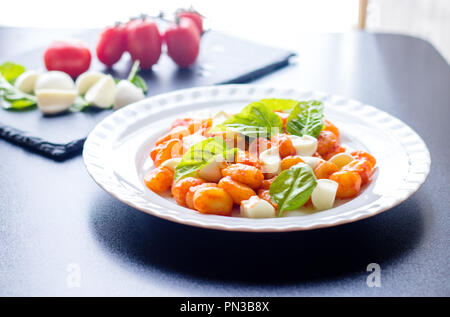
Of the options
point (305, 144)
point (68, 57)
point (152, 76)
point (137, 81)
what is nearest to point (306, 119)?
point (305, 144)

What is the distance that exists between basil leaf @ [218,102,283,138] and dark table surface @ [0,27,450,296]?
0.74 ft

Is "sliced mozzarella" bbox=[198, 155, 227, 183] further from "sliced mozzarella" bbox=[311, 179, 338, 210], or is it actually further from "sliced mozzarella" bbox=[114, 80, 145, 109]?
"sliced mozzarella" bbox=[114, 80, 145, 109]

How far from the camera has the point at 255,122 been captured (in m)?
1.19

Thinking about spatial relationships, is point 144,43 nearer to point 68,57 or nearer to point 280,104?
point 68,57

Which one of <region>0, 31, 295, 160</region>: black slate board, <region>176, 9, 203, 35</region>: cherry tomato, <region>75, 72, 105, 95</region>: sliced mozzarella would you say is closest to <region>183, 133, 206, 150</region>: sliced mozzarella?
<region>0, 31, 295, 160</region>: black slate board

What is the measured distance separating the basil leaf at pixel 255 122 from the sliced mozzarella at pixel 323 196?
0.20 meters

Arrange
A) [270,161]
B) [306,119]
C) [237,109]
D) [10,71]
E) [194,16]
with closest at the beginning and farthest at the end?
1. [270,161]
2. [306,119]
3. [237,109]
4. [10,71]
5. [194,16]

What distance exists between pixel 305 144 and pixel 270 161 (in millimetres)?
99

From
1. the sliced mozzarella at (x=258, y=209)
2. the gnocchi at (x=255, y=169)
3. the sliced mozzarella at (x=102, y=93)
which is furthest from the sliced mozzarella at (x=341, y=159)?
the sliced mozzarella at (x=102, y=93)

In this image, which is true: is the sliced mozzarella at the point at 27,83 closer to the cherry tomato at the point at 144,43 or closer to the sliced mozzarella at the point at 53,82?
the sliced mozzarella at the point at 53,82

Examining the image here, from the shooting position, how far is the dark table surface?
0.92 metres

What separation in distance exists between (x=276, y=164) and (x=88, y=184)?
437 millimetres

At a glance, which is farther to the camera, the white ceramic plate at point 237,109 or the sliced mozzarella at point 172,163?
the sliced mozzarella at point 172,163

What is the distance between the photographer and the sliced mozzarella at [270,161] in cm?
109
